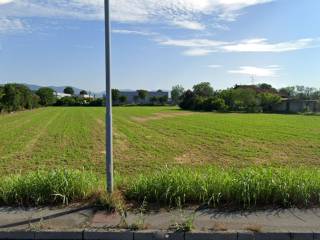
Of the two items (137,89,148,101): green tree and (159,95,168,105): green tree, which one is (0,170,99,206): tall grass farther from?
(137,89,148,101): green tree

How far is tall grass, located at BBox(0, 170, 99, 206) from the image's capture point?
6.55 m

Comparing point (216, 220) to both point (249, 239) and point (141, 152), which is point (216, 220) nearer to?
point (249, 239)

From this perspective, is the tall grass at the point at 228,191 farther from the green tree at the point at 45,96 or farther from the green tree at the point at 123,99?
the green tree at the point at 123,99

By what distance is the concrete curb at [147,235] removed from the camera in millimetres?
5332

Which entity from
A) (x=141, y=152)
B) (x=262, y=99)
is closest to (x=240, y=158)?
(x=141, y=152)

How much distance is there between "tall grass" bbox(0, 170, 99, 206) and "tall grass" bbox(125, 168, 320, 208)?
0.78 metres

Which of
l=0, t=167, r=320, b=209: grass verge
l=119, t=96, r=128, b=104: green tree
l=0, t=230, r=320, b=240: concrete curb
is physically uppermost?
l=119, t=96, r=128, b=104: green tree

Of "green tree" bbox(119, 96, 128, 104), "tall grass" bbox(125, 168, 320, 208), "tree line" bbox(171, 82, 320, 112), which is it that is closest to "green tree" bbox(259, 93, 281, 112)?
"tree line" bbox(171, 82, 320, 112)

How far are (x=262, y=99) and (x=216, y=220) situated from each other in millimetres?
88781

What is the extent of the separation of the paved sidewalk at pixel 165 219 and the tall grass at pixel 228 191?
0.31 m

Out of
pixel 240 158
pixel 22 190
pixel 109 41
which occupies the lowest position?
pixel 240 158

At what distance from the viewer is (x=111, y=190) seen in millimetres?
6582

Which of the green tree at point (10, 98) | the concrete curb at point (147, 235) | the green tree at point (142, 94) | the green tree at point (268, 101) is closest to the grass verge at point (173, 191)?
the concrete curb at point (147, 235)

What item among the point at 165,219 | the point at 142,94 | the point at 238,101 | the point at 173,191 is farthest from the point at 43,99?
the point at 165,219
